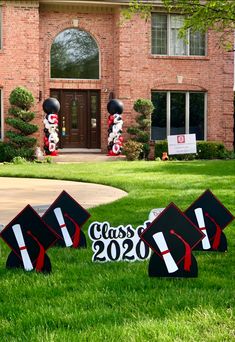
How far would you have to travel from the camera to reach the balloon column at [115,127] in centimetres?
2300

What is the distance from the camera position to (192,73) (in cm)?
2495

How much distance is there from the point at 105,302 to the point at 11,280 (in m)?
0.99

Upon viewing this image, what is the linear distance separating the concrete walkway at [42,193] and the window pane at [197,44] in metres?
13.5

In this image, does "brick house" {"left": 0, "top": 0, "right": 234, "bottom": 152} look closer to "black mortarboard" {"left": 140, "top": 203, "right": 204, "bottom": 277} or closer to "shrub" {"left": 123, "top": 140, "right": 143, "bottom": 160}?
"shrub" {"left": 123, "top": 140, "right": 143, "bottom": 160}

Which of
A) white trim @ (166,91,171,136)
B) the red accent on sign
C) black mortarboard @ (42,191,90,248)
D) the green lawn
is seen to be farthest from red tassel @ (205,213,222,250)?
white trim @ (166,91,171,136)

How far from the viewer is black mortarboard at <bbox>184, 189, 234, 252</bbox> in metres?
5.93

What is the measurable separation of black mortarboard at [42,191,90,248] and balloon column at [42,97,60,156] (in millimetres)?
16547

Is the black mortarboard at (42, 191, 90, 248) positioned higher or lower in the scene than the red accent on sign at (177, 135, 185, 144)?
lower

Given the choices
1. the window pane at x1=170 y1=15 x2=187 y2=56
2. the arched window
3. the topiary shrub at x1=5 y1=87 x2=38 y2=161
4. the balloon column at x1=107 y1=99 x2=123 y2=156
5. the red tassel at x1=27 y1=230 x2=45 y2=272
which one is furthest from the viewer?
the window pane at x1=170 y1=15 x2=187 y2=56

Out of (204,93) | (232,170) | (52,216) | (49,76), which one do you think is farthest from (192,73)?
(52,216)

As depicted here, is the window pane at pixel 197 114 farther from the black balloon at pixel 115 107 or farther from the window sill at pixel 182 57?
the black balloon at pixel 115 107

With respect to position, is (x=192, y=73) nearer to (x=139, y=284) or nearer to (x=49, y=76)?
(x=49, y=76)

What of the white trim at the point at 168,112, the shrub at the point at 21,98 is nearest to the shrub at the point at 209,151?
the white trim at the point at 168,112

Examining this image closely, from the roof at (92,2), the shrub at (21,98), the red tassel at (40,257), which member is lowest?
the red tassel at (40,257)
